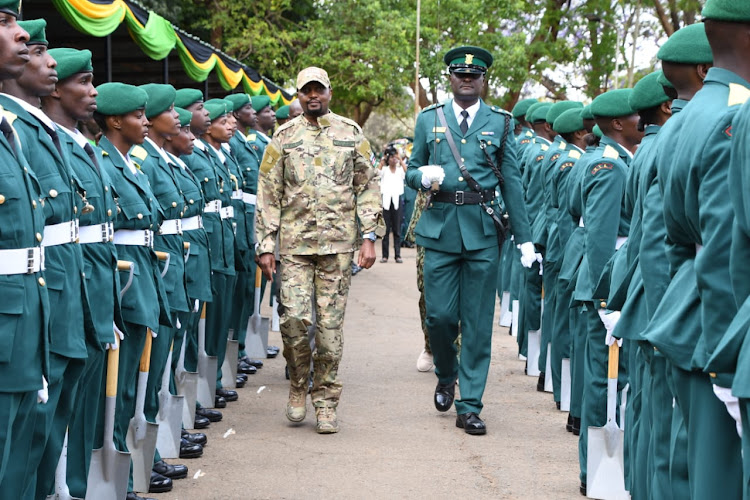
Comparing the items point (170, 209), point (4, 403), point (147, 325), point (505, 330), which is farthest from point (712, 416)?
point (505, 330)

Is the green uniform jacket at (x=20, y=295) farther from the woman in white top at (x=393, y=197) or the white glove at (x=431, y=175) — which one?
the woman in white top at (x=393, y=197)

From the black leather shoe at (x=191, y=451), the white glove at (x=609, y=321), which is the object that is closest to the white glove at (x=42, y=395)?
the black leather shoe at (x=191, y=451)

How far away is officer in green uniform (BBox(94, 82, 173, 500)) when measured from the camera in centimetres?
552

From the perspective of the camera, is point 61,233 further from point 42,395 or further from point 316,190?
point 316,190

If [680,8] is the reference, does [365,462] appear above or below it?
below

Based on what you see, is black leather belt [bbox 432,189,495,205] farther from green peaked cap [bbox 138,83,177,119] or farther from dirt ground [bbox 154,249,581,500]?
green peaked cap [bbox 138,83,177,119]

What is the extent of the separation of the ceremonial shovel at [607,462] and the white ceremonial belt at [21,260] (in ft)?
9.80

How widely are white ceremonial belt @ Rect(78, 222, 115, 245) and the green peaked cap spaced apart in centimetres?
173

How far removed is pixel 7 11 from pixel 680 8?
62.8 feet

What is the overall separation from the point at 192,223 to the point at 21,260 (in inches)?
128

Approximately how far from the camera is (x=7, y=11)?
13.1ft

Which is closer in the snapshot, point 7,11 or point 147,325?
point 7,11

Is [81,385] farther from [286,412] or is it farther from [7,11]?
[286,412]

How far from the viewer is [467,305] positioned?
24.8ft
